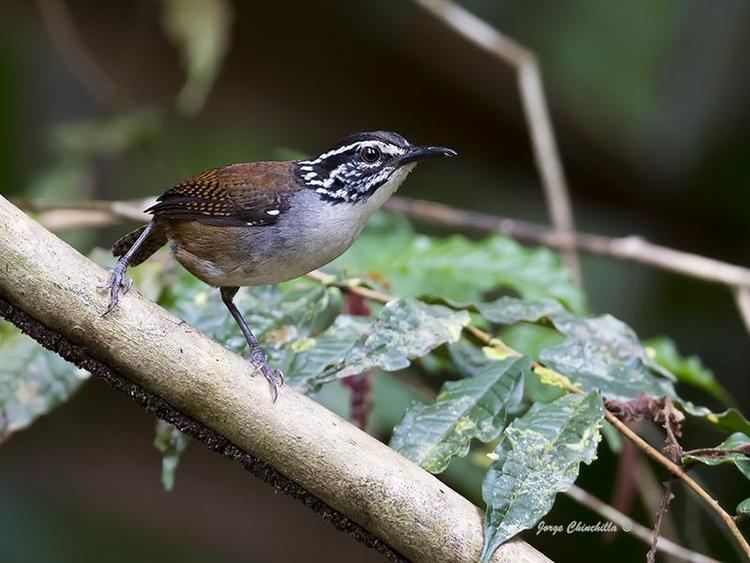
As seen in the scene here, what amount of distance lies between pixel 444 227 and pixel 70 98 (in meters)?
2.58

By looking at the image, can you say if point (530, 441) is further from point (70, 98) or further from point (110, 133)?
point (70, 98)

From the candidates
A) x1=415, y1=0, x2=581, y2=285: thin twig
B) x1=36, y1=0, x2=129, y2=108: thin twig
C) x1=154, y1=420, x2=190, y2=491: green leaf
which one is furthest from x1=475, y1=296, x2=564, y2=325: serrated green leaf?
x1=36, y1=0, x2=129, y2=108: thin twig

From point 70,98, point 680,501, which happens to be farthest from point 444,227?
point 70,98

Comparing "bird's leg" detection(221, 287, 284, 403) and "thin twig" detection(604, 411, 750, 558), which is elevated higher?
"thin twig" detection(604, 411, 750, 558)

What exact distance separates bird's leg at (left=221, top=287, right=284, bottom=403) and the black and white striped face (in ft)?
1.23

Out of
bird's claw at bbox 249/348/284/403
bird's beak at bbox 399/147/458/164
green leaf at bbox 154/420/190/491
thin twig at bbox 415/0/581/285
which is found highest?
thin twig at bbox 415/0/581/285

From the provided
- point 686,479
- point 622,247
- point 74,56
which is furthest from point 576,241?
point 74,56

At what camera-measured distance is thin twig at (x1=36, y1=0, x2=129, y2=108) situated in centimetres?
591

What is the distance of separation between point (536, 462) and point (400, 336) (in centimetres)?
49

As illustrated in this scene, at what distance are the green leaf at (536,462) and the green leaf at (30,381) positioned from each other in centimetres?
111

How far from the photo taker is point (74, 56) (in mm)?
6137

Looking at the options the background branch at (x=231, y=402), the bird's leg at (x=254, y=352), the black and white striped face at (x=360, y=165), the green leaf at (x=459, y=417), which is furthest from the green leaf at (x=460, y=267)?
the background branch at (x=231, y=402)

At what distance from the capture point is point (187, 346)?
1959mm

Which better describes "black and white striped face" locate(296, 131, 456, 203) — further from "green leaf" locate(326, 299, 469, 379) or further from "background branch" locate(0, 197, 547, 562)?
"background branch" locate(0, 197, 547, 562)
